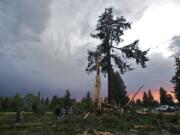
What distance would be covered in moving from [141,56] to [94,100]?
420 inches

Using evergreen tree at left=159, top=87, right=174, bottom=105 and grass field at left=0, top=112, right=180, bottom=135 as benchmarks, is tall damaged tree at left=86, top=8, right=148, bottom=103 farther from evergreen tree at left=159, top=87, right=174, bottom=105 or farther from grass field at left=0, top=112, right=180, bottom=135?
evergreen tree at left=159, top=87, right=174, bottom=105

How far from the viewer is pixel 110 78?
3694 centimetres

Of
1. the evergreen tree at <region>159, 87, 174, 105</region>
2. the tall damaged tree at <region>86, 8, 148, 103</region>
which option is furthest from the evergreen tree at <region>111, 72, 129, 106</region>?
the evergreen tree at <region>159, 87, 174, 105</region>

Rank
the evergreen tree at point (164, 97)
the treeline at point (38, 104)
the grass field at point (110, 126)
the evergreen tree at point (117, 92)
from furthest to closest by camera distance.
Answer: the evergreen tree at point (164, 97) → the evergreen tree at point (117, 92) → the treeline at point (38, 104) → the grass field at point (110, 126)

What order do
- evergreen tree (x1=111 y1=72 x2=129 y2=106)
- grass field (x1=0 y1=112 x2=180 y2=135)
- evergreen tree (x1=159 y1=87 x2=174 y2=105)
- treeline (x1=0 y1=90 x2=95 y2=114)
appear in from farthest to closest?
evergreen tree (x1=159 y1=87 x2=174 y2=105)
evergreen tree (x1=111 y1=72 x2=129 y2=106)
treeline (x1=0 y1=90 x2=95 y2=114)
grass field (x1=0 y1=112 x2=180 y2=135)

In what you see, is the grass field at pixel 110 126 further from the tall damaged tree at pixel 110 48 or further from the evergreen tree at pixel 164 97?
the evergreen tree at pixel 164 97

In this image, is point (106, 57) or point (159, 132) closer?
point (159, 132)

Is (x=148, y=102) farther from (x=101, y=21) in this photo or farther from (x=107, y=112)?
(x=107, y=112)

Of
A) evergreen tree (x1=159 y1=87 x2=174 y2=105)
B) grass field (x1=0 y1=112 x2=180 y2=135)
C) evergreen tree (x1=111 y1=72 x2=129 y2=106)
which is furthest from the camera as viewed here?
evergreen tree (x1=159 y1=87 x2=174 y2=105)

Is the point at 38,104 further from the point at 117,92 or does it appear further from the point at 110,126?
the point at 110,126

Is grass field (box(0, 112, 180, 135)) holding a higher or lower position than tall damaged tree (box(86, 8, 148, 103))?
lower

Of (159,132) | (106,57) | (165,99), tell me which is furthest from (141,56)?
(165,99)

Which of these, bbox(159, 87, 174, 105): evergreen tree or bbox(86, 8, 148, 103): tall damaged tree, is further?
bbox(159, 87, 174, 105): evergreen tree

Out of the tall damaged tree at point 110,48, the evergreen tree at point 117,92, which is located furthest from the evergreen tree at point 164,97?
the tall damaged tree at point 110,48
